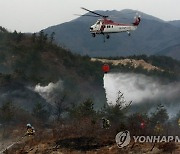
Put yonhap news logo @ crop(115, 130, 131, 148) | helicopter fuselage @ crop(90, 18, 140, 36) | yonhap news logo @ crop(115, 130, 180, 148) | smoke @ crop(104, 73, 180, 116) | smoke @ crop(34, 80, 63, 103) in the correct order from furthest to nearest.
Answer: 1. smoke @ crop(104, 73, 180, 116)
2. smoke @ crop(34, 80, 63, 103)
3. helicopter fuselage @ crop(90, 18, 140, 36)
4. yonhap news logo @ crop(115, 130, 180, 148)
5. yonhap news logo @ crop(115, 130, 131, 148)

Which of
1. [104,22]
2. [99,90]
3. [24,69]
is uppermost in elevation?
[104,22]

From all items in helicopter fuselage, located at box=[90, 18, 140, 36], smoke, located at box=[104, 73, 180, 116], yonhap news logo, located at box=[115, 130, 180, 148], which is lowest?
smoke, located at box=[104, 73, 180, 116]

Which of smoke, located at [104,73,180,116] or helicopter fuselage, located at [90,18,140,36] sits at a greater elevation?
helicopter fuselage, located at [90,18,140,36]

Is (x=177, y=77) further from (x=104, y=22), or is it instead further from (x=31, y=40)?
(x=104, y=22)

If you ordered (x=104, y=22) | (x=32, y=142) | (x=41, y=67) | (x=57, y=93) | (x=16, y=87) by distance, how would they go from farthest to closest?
(x=41, y=67)
(x=57, y=93)
(x=16, y=87)
(x=104, y=22)
(x=32, y=142)

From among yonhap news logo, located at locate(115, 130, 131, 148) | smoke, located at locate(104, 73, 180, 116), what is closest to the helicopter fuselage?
yonhap news logo, located at locate(115, 130, 131, 148)

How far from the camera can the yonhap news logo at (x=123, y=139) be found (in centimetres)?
2947

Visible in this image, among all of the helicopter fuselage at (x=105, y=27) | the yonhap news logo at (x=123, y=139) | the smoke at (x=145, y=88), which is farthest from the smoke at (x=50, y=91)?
the yonhap news logo at (x=123, y=139)

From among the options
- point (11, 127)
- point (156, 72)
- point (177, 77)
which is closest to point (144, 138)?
point (11, 127)

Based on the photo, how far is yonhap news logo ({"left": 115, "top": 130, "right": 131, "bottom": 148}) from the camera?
1160 inches

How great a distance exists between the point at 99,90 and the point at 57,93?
17.9 m

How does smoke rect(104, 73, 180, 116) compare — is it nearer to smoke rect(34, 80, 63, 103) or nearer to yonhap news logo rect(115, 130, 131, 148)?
smoke rect(34, 80, 63, 103)

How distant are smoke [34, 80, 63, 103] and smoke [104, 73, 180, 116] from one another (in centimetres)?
1290

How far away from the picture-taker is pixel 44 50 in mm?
106562
